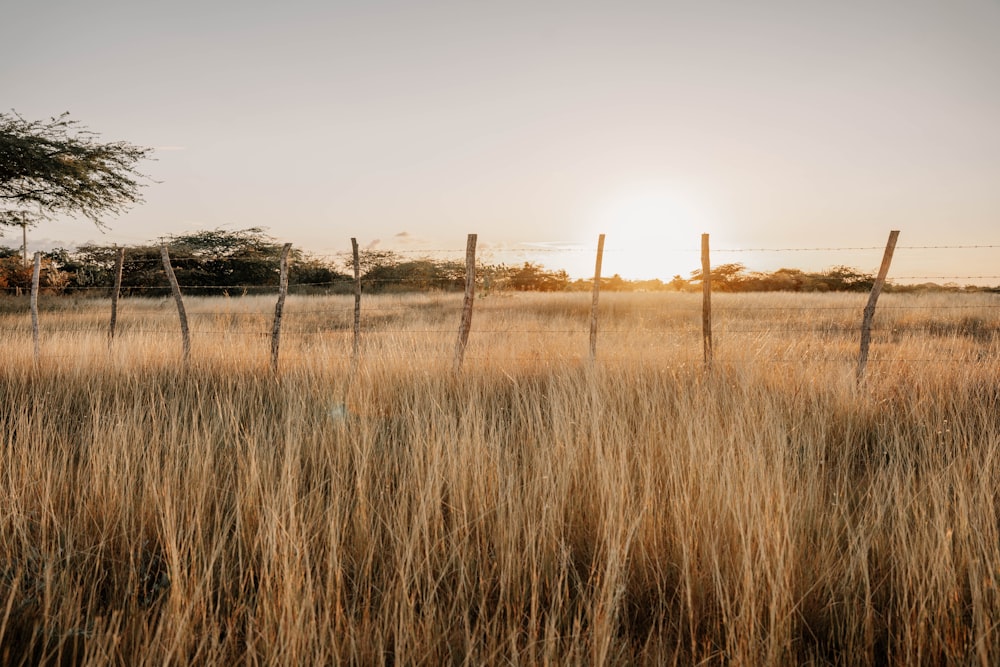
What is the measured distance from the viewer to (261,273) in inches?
1372

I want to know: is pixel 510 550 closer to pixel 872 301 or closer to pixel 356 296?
pixel 356 296

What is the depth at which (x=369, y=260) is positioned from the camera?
115ft

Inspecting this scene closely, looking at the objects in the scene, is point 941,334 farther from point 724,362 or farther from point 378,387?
point 378,387

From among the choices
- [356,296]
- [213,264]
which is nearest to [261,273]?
[213,264]

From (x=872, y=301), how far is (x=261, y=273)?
33844 mm

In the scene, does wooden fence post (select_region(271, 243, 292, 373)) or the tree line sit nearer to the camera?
wooden fence post (select_region(271, 243, 292, 373))

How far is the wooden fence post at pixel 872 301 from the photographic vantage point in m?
6.63

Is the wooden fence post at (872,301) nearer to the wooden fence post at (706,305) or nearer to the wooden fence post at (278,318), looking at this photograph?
the wooden fence post at (706,305)

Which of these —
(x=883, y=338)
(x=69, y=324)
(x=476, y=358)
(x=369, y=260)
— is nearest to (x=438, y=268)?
(x=369, y=260)

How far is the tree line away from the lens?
25.8m

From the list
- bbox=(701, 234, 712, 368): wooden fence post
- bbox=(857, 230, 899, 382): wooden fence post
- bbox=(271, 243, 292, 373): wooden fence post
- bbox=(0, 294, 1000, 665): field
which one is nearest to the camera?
bbox=(0, 294, 1000, 665): field

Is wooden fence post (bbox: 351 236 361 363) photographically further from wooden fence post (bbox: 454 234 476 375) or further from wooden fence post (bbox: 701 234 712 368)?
wooden fence post (bbox: 701 234 712 368)

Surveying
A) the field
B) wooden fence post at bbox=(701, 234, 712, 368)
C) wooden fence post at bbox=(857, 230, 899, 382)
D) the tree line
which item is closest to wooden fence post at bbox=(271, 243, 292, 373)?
the field

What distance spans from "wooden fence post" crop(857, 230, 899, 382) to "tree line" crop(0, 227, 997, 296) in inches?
662
